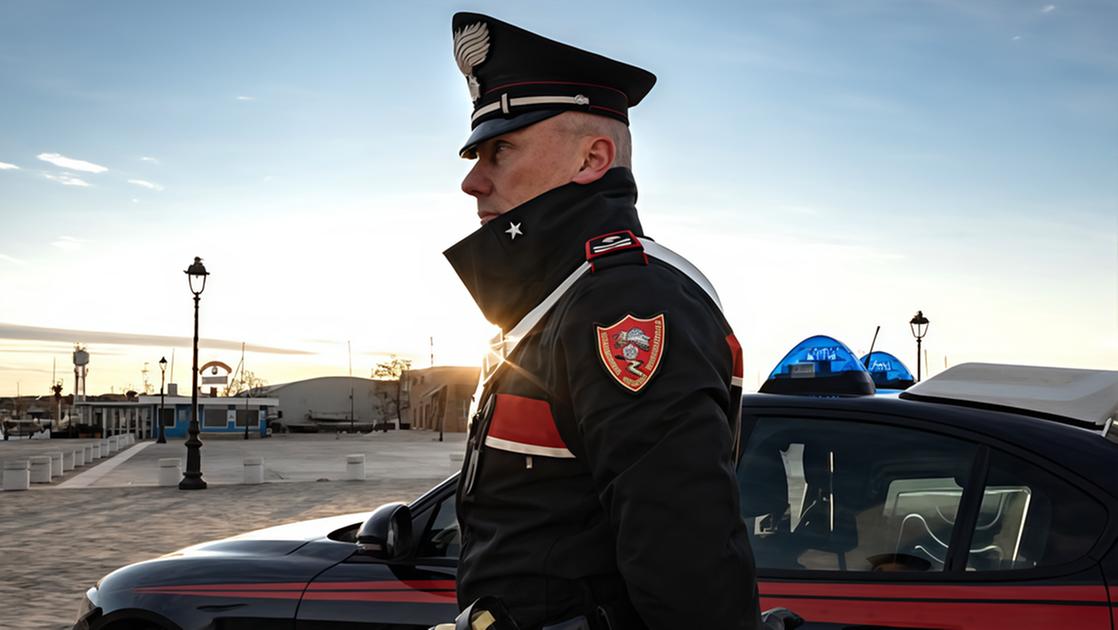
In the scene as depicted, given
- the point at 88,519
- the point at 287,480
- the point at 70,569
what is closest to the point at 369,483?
the point at 287,480

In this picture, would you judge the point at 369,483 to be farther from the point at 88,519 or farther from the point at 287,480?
the point at 88,519

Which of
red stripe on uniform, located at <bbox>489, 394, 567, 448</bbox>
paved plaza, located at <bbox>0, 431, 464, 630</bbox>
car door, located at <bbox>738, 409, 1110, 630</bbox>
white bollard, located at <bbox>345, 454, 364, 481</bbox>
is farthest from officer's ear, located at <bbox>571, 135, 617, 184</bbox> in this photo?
white bollard, located at <bbox>345, 454, 364, 481</bbox>

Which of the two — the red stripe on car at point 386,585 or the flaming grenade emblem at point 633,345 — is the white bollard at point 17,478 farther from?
the flaming grenade emblem at point 633,345

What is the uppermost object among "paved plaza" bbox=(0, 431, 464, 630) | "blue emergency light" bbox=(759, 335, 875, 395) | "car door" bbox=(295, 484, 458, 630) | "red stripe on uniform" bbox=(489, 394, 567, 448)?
"blue emergency light" bbox=(759, 335, 875, 395)

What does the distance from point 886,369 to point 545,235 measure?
3.75 m

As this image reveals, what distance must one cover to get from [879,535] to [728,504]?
1.97 meters

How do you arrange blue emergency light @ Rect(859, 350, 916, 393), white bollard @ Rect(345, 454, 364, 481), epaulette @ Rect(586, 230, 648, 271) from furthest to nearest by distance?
1. white bollard @ Rect(345, 454, 364, 481)
2. blue emergency light @ Rect(859, 350, 916, 393)
3. epaulette @ Rect(586, 230, 648, 271)

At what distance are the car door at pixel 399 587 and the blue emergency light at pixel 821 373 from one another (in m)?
1.22

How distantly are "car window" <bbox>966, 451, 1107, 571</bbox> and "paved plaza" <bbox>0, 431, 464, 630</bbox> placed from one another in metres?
7.62

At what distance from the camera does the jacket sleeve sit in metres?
1.38

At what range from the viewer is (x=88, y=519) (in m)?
15.8

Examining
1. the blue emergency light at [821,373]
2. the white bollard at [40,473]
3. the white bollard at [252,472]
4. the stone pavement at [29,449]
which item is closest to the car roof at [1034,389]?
the blue emergency light at [821,373]

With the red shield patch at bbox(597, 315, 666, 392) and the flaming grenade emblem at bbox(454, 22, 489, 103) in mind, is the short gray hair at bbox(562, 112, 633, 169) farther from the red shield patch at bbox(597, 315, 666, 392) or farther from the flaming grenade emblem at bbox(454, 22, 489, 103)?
the red shield patch at bbox(597, 315, 666, 392)

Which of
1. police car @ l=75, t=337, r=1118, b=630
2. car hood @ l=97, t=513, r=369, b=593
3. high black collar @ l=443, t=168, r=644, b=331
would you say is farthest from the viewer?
car hood @ l=97, t=513, r=369, b=593
